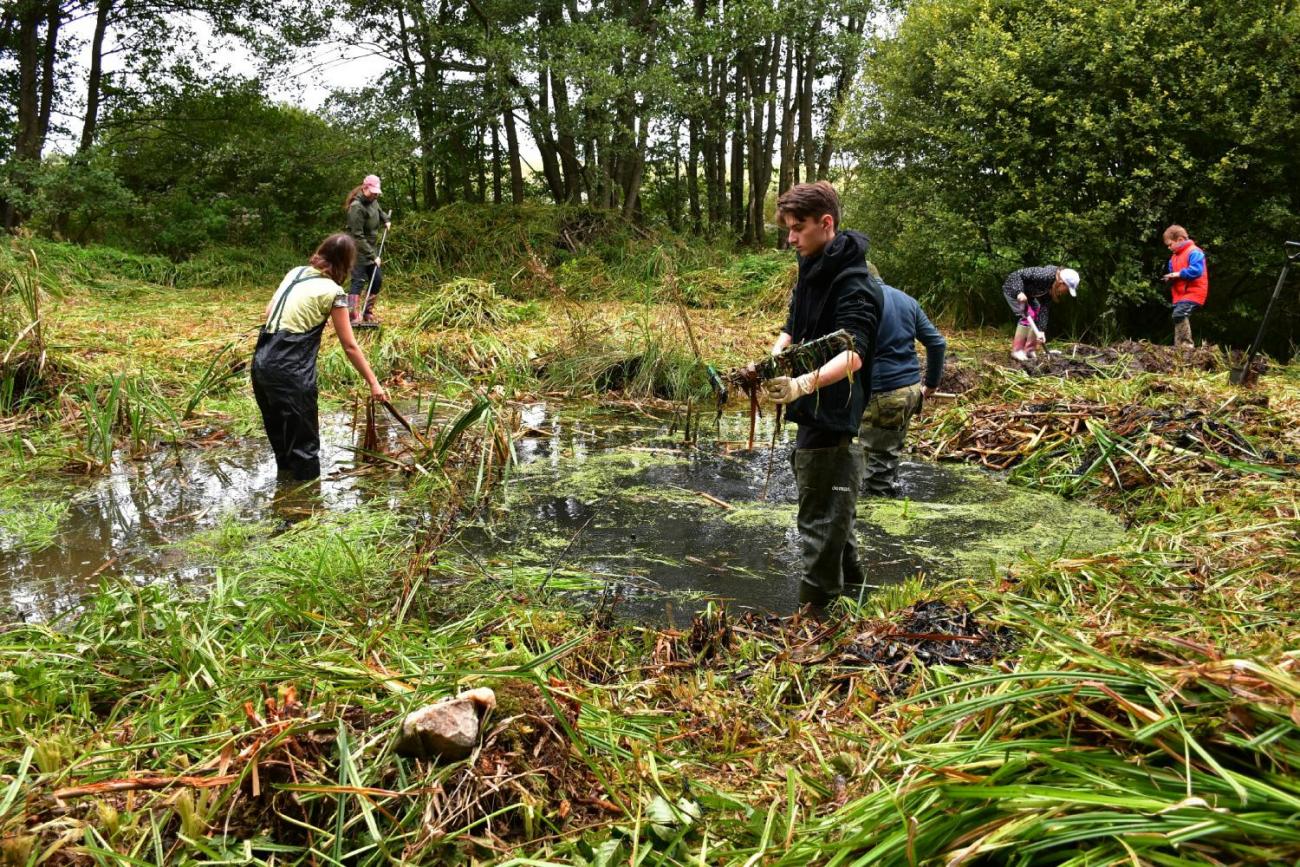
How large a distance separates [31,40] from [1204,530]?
18.2 meters

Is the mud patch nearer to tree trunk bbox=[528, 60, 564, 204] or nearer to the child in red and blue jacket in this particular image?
the child in red and blue jacket

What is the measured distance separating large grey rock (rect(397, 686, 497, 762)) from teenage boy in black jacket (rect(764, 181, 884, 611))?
1592mm

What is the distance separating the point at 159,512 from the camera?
451 cm

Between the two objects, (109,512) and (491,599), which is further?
(109,512)

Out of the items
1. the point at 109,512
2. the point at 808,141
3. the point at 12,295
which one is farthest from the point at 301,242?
the point at 109,512

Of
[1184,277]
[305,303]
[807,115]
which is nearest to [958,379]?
[1184,277]

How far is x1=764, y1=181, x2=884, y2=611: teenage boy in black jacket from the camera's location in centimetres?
301

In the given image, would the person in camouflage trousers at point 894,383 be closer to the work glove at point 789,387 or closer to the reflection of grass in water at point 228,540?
the work glove at point 789,387

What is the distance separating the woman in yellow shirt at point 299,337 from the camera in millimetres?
4535

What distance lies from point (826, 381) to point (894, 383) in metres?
2.28

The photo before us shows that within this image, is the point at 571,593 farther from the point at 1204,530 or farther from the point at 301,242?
the point at 301,242

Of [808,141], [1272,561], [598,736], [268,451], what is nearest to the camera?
[598,736]

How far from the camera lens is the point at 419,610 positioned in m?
3.09

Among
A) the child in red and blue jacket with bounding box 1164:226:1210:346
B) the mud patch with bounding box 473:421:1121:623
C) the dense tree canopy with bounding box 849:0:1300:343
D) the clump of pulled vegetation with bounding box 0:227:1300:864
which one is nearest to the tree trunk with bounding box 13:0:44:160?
the clump of pulled vegetation with bounding box 0:227:1300:864
